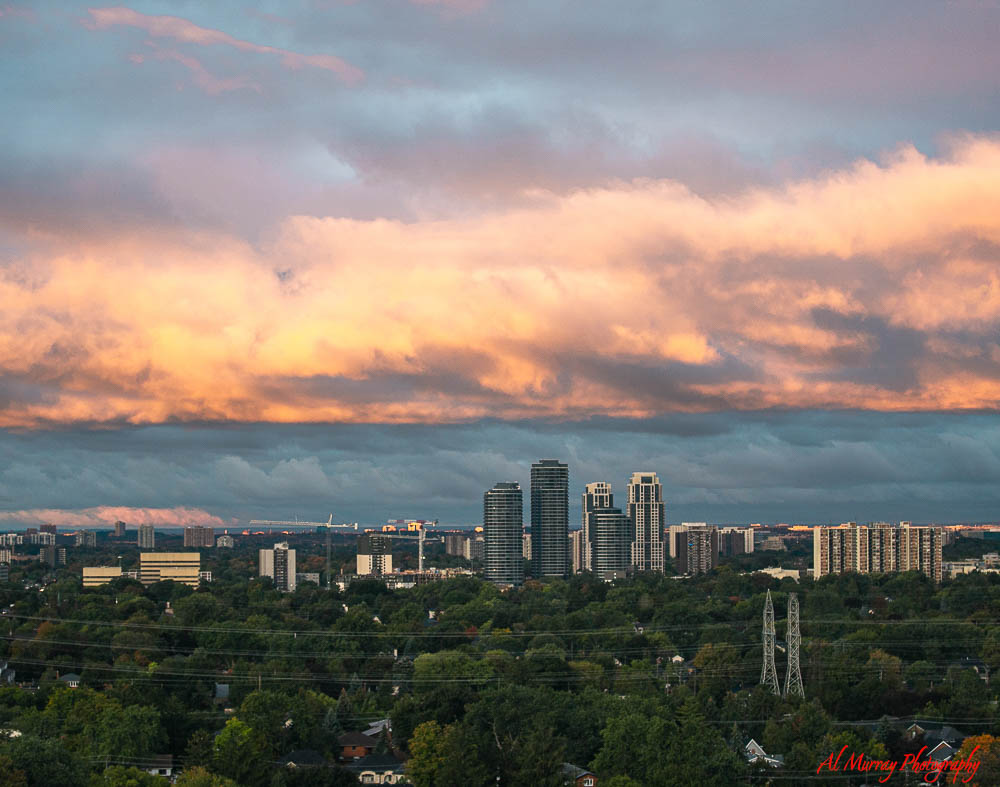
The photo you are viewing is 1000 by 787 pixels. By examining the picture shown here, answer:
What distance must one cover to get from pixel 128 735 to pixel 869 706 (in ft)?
74.5

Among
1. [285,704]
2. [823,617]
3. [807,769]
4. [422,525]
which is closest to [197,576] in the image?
[422,525]

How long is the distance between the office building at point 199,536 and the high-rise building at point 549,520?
56.1 m

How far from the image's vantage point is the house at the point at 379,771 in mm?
32844

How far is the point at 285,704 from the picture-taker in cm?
3644

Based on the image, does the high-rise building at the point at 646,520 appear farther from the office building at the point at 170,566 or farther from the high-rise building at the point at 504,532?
the office building at the point at 170,566

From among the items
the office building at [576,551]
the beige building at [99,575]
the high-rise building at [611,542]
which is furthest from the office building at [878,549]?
the beige building at [99,575]

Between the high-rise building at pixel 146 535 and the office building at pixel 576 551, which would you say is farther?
the high-rise building at pixel 146 535

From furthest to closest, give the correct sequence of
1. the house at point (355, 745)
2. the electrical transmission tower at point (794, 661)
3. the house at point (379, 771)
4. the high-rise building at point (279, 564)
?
the high-rise building at point (279, 564) < the electrical transmission tower at point (794, 661) < the house at point (355, 745) < the house at point (379, 771)

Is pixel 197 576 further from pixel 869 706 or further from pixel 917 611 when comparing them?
pixel 869 706

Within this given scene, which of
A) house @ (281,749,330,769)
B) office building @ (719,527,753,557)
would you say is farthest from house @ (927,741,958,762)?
office building @ (719,527,753,557)

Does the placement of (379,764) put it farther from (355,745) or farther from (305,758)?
(355,745)

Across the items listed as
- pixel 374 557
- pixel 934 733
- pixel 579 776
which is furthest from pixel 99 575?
pixel 934 733

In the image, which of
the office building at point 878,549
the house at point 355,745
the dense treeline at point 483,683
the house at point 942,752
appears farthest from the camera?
the office building at point 878,549

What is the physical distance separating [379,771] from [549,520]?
110 metres
